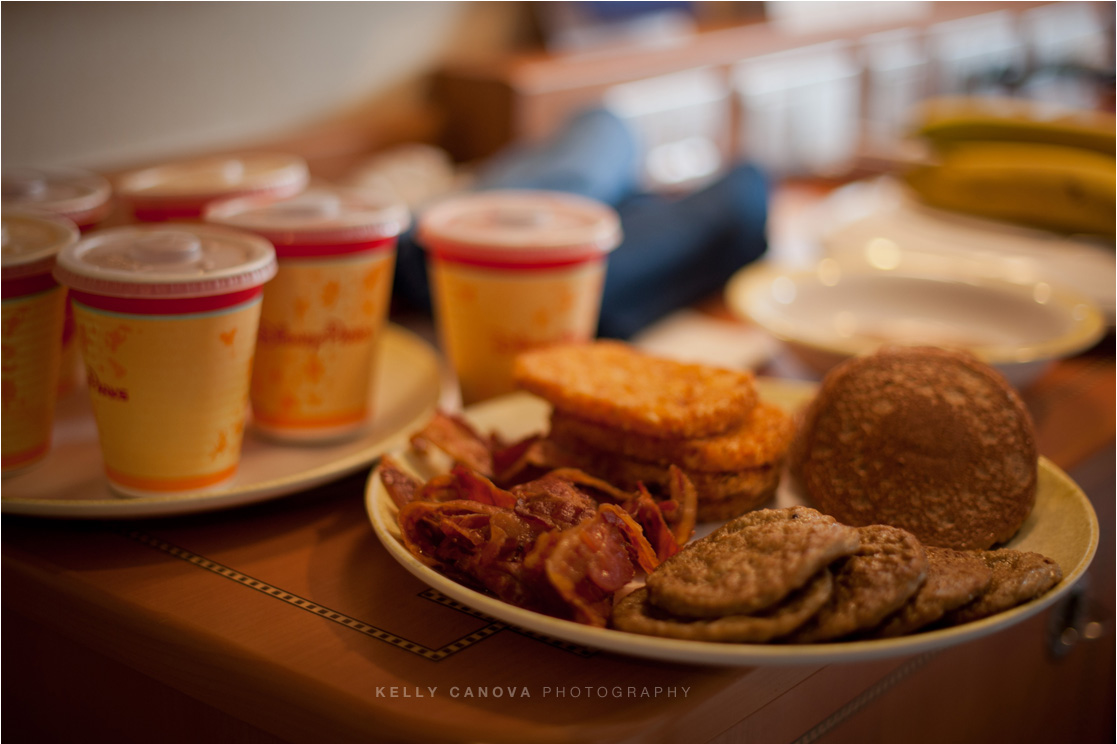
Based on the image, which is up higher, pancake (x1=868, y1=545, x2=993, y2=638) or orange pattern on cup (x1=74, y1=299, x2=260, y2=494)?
orange pattern on cup (x1=74, y1=299, x2=260, y2=494)

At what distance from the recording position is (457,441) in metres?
0.88

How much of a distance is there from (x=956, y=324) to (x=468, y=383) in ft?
2.17

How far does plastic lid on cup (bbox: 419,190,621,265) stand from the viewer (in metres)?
1.00

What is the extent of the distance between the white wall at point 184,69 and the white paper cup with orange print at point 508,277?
1.10 metres

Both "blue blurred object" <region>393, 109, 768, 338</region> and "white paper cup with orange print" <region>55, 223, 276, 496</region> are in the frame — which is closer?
"white paper cup with orange print" <region>55, 223, 276, 496</region>

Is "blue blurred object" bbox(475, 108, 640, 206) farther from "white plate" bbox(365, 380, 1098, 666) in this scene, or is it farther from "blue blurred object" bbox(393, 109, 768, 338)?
"white plate" bbox(365, 380, 1098, 666)

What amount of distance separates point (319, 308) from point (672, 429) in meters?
0.33

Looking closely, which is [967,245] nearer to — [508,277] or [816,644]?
[508,277]

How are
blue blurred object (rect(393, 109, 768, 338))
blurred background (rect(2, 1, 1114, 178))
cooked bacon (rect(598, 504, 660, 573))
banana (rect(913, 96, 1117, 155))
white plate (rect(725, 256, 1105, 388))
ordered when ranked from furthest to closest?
blurred background (rect(2, 1, 1114, 178)), banana (rect(913, 96, 1117, 155)), blue blurred object (rect(393, 109, 768, 338)), white plate (rect(725, 256, 1105, 388)), cooked bacon (rect(598, 504, 660, 573))

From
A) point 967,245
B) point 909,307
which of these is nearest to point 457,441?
point 909,307

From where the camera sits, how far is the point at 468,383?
3.63 feet

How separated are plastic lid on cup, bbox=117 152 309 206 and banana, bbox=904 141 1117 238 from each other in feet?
3.62

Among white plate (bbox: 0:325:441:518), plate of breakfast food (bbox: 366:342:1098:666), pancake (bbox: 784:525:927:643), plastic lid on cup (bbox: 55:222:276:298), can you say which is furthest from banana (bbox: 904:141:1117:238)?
plastic lid on cup (bbox: 55:222:276:298)

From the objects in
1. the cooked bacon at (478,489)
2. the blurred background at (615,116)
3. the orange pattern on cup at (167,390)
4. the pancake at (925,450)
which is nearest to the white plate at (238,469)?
the orange pattern on cup at (167,390)
